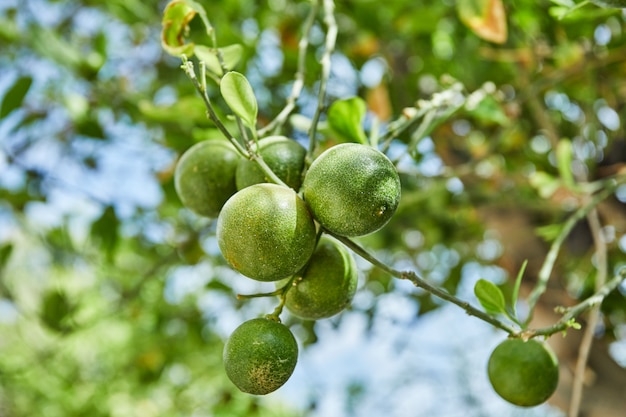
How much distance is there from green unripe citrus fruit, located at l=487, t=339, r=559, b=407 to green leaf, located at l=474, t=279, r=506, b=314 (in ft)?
0.12

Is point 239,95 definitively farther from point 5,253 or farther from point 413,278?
point 5,253

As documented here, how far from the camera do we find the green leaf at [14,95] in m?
1.04

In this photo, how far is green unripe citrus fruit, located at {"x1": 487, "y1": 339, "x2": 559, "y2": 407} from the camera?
0.59 m

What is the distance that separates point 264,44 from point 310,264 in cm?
109

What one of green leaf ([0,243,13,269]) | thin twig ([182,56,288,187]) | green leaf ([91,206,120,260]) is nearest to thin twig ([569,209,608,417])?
thin twig ([182,56,288,187])

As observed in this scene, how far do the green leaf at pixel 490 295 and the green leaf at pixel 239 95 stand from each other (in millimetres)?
260

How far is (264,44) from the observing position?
1.55 metres

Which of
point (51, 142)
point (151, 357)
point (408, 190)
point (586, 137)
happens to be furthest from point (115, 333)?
point (586, 137)

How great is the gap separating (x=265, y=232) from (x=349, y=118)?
230 millimetres

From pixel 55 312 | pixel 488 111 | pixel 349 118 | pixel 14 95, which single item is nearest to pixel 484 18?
pixel 488 111

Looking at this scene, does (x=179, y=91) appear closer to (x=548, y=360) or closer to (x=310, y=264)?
(x=310, y=264)

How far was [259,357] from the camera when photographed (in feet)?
1.56

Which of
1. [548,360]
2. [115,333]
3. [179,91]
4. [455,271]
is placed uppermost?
[548,360]

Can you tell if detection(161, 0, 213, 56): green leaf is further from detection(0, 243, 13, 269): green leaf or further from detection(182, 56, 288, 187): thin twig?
detection(0, 243, 13, 269): green leaf
